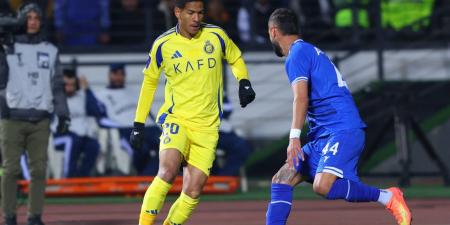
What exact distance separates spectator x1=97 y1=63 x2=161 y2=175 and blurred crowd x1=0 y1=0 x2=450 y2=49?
2045 mm

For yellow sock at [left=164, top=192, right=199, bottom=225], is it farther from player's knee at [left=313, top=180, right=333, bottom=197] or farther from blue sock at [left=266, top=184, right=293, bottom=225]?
player's knee at [left=313, top=180, right=333, bottom=197]

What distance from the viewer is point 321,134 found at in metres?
10.6

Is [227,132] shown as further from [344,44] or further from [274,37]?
[274,37]

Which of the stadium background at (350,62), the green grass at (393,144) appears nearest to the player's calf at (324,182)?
the stadium background at (350,62)

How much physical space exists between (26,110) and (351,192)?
4173 mm

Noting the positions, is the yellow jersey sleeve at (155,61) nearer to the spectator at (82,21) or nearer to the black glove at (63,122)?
the black glove at (63,122)

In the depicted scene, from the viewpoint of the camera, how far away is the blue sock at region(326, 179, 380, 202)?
10.5m

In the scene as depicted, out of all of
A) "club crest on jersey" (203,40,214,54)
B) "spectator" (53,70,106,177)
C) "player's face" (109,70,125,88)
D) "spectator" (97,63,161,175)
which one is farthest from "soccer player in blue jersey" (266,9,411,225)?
"player's face" (109,70,125,88)

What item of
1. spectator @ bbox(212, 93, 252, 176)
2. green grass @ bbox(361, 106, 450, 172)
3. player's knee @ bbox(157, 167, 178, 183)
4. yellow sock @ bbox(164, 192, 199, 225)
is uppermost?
player's knee @ bbox(157, 167, 178, 183)

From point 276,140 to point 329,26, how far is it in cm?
229

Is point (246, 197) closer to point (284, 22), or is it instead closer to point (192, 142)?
point (192, 142)

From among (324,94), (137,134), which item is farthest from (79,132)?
(324,94)

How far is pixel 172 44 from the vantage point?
11.2m

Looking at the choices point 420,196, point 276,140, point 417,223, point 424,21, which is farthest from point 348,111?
point 424,21
